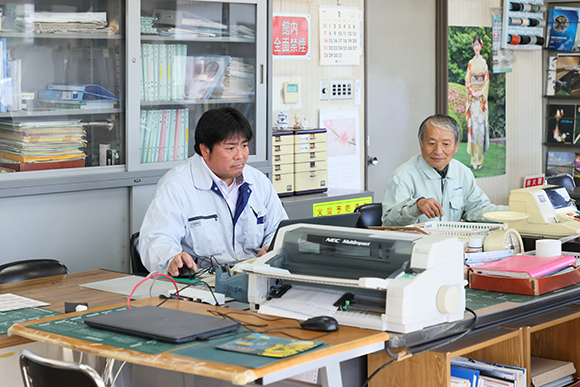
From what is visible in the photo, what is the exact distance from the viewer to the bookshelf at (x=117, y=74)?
11.9ft

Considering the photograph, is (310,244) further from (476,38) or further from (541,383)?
(476,38)

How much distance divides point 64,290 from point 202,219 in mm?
724

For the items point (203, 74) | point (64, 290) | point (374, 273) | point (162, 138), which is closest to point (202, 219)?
point (64, 290)

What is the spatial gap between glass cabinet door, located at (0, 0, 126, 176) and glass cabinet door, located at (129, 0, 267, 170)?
15 centimetres

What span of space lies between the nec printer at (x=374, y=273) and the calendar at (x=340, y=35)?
3.24 metres

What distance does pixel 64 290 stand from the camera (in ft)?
8.30

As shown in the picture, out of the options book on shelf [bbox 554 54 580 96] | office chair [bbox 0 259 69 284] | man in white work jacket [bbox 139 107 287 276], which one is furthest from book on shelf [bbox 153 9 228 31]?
book on shelf [bbox 554 54 580 96]

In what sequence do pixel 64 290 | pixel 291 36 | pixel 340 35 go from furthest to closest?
1. pixel 340 35
2. pixel 291 36
3. pixel 64 290

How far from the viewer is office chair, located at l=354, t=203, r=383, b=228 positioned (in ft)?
11.6

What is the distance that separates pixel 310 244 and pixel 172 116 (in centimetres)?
231

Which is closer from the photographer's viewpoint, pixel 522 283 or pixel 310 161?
pixel 522 283

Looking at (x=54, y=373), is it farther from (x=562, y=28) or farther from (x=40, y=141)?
(x=562, y=28)

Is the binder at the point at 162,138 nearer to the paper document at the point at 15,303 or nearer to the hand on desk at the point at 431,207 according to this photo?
the hand on desk at the point at 431,207

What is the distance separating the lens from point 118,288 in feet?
8.27
